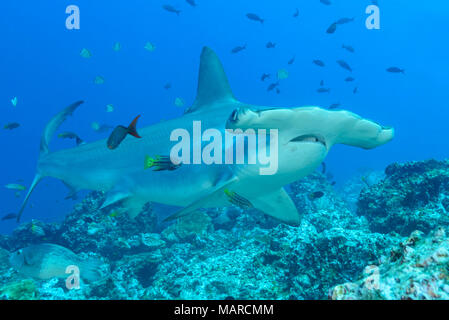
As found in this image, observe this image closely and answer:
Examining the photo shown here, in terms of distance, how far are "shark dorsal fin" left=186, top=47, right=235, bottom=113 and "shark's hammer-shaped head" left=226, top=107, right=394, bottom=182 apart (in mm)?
1968

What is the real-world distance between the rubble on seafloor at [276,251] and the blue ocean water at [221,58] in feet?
277

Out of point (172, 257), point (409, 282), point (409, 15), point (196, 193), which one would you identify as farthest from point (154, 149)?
point (409, 15)

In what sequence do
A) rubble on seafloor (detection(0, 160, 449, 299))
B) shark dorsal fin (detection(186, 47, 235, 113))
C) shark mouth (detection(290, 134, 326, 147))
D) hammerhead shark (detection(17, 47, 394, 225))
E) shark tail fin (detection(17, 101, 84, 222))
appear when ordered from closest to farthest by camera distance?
rubble on seafloor (detection(0, 160, 449, 299)), hammerhead shark (detection(17, 47, 394, 225)), shark mouth (detection(290, 134, 326, 147)), shark dorsal fin (detection(186, 47, 235, 113)), shark tail fin (detection(17, 101, 84, 222))

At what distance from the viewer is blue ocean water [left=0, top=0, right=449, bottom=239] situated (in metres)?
95.6

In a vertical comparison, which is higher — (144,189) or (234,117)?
(144,189)

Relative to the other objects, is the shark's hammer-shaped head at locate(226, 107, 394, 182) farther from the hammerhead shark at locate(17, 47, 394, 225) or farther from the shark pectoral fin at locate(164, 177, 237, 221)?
the shark pectoral fin at locate(164, 177, 237, 221)

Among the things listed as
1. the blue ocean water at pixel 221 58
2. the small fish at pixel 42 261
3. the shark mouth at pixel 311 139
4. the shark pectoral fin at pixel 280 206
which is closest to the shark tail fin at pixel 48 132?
the small fish at pixel 42 261

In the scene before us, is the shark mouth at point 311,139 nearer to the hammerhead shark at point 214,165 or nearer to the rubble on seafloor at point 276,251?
the hammerhead shark at point 214,165

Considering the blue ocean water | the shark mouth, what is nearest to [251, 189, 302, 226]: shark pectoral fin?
the shark mouth

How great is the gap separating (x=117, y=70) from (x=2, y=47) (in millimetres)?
41797

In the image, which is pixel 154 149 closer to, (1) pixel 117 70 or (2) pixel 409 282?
(2) pixel 409 282

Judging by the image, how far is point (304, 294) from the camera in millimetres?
3039

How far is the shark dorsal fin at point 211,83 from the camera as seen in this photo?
4.85m
